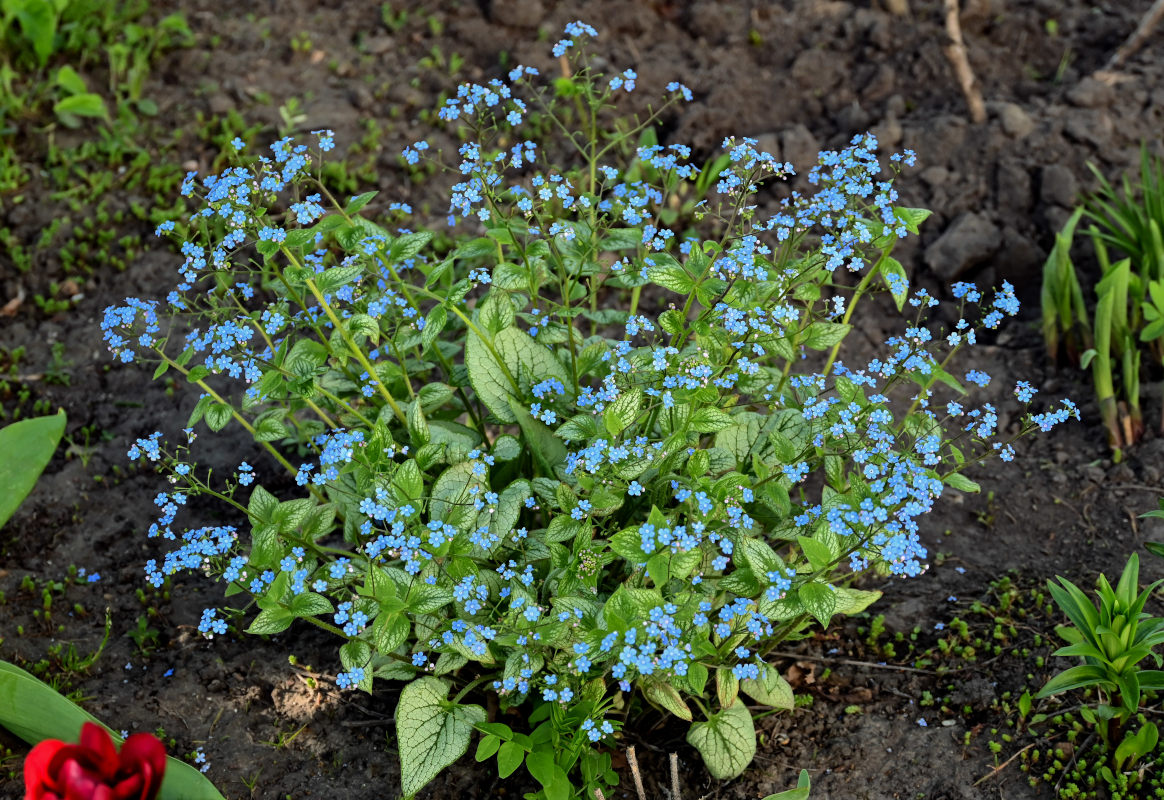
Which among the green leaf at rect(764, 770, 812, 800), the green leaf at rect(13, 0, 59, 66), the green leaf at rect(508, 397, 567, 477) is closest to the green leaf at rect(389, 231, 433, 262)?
the green leaf at rect(508, 397, 567, 477)

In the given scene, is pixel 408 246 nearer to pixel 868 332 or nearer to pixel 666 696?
pixel 666 696

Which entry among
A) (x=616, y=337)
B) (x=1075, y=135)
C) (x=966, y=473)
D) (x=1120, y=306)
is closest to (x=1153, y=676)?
(x=966, y=473)

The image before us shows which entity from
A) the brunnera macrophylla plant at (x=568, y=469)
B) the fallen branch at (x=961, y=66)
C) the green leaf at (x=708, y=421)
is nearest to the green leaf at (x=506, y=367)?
the brunnera macrophylla plant at (x=568, y=469)

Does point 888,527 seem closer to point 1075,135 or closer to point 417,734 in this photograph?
point 417,734

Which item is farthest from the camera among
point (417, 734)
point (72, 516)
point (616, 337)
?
point (616, 337)

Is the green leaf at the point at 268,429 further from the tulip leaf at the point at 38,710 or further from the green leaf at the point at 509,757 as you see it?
the green leaf at the point at 509,757

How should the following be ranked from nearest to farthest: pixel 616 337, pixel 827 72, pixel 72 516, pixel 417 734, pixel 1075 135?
pixel 417 734, pixel 72 516, pixel 616 337, pixel 1075 135, pixel 827 72
